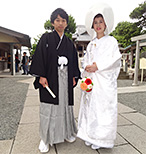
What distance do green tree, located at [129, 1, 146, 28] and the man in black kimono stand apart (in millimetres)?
17646

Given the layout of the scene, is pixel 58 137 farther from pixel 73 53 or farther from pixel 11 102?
pixel 11 102

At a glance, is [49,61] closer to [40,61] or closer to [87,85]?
[40,61]

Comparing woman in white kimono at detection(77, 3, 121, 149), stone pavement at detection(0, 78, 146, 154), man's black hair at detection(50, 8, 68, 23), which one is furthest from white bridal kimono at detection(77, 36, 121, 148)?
man's black hair at detection(50, 8, 68, 23)

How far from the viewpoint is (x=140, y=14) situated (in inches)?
635

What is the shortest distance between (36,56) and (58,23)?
52 centimetres

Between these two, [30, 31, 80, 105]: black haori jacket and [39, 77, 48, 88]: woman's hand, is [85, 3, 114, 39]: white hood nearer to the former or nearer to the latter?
[30, 31, 80, 105]: black haori jacket

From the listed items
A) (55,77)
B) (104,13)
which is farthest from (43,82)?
(104,13)

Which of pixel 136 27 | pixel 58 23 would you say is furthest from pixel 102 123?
pixel 136 27

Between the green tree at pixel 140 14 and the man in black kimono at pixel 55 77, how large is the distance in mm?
17646

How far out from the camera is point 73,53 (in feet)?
6.56

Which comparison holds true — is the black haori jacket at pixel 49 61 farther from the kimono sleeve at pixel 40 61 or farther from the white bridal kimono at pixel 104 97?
the white bridal kimono at pixel 104 97

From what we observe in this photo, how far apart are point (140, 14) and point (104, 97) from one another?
18.0m

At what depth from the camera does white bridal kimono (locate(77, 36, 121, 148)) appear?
69.2 inches

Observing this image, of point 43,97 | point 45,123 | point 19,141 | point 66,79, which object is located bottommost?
point 19,141
